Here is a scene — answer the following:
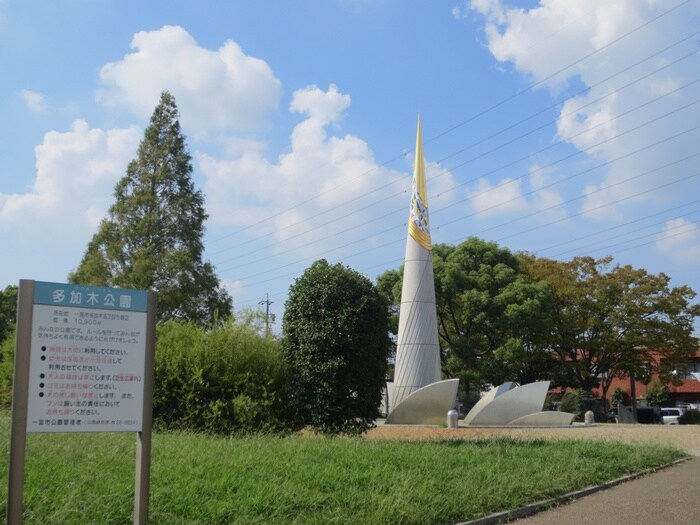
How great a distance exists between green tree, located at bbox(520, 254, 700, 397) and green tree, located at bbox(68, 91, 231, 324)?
2016cm

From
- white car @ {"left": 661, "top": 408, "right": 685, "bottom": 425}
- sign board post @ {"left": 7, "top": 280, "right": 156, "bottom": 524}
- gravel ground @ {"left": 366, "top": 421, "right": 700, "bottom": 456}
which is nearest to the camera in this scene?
sign board post @ {"left": 7, "top": 280, "right": 156, "bottom": 524}

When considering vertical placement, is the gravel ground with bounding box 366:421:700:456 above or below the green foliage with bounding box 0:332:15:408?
below

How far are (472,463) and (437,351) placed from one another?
2092 cm

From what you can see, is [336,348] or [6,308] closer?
[336,348]

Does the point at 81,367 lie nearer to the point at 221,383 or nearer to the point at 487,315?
the point at 221,383

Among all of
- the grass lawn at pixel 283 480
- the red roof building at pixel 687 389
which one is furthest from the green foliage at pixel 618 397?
the grass lawn at pixel 283 480

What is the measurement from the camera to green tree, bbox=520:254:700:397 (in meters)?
38.2

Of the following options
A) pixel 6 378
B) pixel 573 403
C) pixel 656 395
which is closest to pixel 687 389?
pixel 656 395

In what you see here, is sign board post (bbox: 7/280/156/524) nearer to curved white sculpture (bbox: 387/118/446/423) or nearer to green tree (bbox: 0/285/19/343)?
curved white sculpture (bbox: 387/118/446/423)

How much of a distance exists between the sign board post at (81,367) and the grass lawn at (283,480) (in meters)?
0.84

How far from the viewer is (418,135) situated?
32.2 m

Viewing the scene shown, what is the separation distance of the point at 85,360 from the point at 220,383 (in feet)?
31.4

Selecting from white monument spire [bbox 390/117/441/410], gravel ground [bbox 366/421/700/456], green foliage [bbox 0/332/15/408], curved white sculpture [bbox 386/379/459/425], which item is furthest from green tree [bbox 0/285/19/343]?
gravel ground [bbox 366/421/700/456]

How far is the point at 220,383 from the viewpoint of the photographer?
14.8 m
